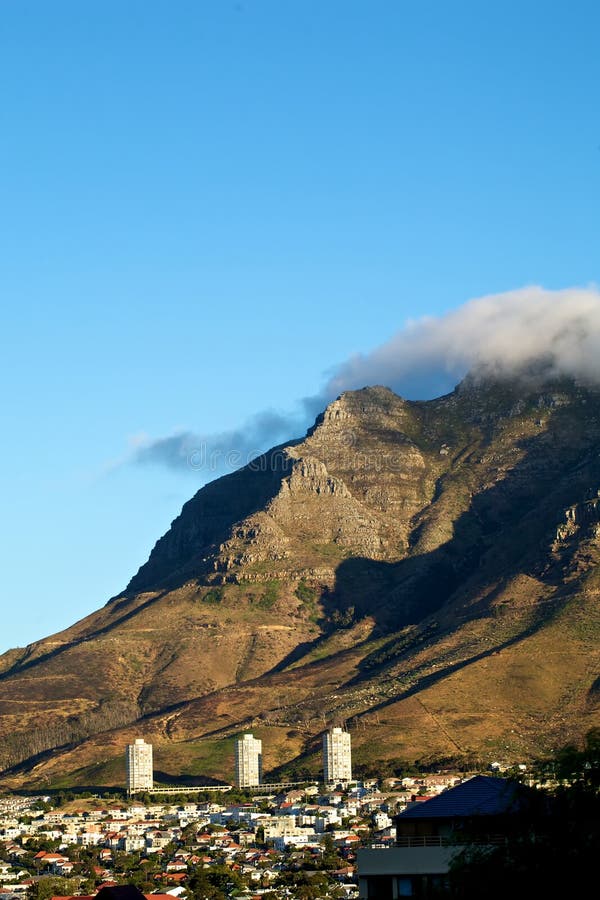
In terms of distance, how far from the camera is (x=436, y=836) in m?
59.0

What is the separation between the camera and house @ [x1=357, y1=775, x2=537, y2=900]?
179 ft

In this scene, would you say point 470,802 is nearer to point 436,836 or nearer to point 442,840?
point 436,836

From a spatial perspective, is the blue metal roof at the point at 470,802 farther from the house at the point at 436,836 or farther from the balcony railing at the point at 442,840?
the balcony railing at the point at 442,840

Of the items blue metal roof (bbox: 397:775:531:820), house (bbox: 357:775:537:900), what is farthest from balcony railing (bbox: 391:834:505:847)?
blue metal roof (bbox: 397:775:531:820)

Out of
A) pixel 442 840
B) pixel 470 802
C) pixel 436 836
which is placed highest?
pixel 470 802

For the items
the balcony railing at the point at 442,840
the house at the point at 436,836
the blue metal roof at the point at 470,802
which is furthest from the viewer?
the blue metal roof at the point at 470,802

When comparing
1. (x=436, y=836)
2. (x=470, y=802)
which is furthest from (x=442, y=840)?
(x=470, y=802)

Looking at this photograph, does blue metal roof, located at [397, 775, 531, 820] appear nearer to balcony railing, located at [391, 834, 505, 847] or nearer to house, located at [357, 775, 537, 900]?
house, located at [357, 775, 537, 900]

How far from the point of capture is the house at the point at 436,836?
5469 centimetres

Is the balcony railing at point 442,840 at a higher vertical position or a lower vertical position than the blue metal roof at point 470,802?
lower

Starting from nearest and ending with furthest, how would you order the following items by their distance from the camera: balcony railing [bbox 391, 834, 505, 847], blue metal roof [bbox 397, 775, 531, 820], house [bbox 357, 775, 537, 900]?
balcony railing [bbox 391, 834, 505, 847]
house [bbox 357, 775, 537, 900]
blue metal roof [bbox 397, 775, 531, 820]

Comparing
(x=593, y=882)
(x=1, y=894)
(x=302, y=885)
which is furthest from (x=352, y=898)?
(x=593, y=882)

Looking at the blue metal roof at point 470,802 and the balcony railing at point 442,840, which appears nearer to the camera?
the balcony railing at point 442,840

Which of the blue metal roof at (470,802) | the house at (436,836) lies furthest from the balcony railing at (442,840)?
the blue metal roof at (470,802)
